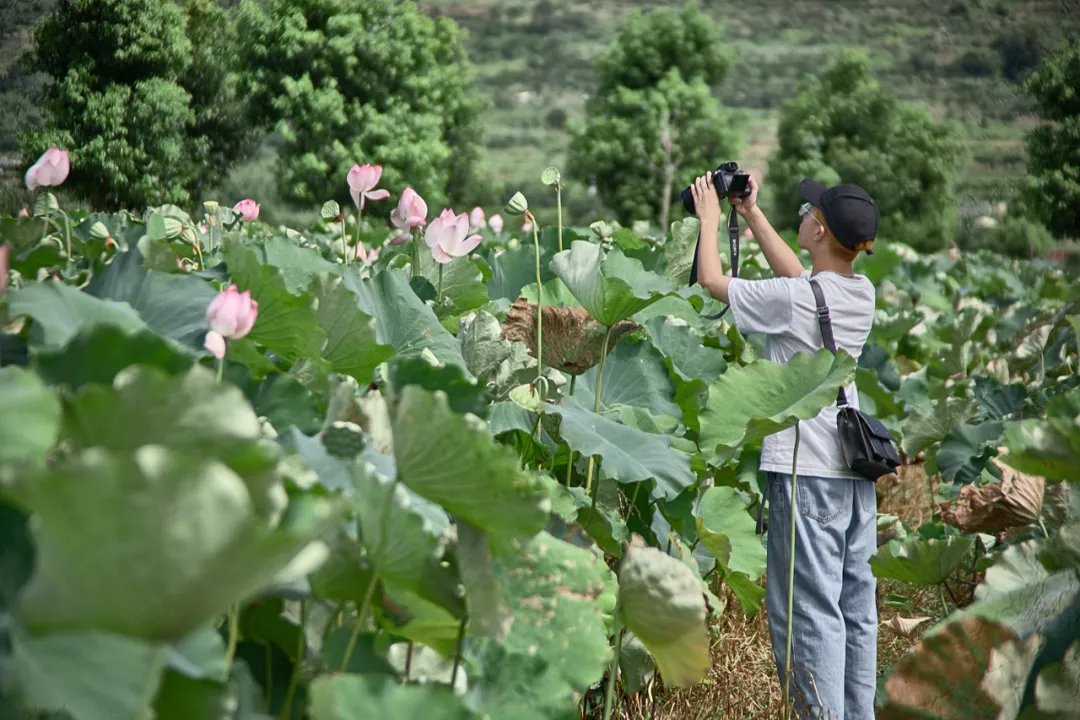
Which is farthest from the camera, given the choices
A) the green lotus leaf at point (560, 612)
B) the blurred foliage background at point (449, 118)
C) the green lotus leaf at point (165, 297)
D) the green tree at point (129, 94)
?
the blurred foliage background at point (449, 118)

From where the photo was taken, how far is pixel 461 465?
1087 mm

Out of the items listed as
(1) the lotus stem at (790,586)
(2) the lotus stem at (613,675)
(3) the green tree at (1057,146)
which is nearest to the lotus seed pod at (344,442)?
(2) the lotus stem at (613,675)

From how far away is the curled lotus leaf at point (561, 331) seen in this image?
7.56 ft

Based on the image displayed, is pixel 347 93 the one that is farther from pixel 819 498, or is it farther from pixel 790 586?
pixel 790 586

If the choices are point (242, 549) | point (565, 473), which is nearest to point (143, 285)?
point (242, 549)

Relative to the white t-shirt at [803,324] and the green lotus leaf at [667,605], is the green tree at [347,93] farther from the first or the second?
the green lotus leaf at [667,605]

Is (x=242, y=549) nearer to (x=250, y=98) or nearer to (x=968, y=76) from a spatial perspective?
(x=250, y=98)

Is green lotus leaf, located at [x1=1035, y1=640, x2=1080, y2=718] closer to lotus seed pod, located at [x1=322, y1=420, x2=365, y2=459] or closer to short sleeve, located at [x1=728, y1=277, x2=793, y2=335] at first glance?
lotus seed pod, located at [x1=322, y1=420, x2=365, y2=459]

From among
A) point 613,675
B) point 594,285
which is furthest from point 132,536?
point 594,285

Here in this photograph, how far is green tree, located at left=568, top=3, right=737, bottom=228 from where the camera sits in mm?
37406

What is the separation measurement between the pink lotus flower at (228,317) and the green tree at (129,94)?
3665 mm

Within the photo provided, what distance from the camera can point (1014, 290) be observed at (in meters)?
11.4

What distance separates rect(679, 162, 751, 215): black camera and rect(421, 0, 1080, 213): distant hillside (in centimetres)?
4300

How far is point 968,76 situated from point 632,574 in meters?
73.4
